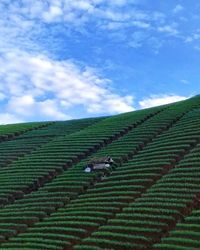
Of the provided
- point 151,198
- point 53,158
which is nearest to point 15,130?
point 53,158

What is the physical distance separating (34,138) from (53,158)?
A: 1660 cm

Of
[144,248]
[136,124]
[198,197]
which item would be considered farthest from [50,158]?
[144,248]

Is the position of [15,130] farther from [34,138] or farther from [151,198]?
[151,198]

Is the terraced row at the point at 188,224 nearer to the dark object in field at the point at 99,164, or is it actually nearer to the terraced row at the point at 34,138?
the dark object in field at the point at 99,164

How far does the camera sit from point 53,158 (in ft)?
206

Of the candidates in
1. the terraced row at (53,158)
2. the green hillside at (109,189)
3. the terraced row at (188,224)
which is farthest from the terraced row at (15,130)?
the terraced row at (188,224)

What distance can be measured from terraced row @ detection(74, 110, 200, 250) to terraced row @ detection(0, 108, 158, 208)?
26.7 feet

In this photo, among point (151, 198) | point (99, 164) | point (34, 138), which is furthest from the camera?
point (34, 138)

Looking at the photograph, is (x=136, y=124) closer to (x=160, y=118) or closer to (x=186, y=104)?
(x=160, y=118)

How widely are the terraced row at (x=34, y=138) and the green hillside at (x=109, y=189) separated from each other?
0.65ft

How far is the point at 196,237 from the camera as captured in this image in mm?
Answer: 33281

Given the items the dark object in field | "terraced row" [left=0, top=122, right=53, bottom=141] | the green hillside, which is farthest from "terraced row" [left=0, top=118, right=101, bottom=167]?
the dark object in field

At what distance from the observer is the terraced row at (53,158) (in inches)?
2127

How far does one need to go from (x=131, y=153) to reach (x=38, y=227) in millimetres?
18622
